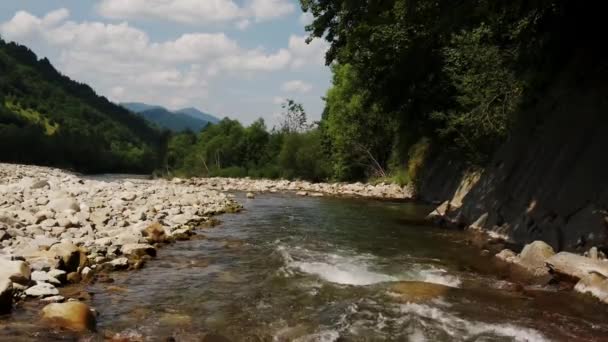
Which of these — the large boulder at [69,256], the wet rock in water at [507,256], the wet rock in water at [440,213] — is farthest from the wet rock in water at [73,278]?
the wet rock in water at [440,213]

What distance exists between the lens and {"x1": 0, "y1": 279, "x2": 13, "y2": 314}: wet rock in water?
24.5 feet

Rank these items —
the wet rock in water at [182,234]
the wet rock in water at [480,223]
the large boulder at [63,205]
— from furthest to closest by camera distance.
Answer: the wet rock in water at [480,223]
the large boulder at [63,205]
the wet rock in water at [182,234]

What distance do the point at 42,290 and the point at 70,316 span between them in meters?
1.56

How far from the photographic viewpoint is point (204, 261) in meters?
12.7

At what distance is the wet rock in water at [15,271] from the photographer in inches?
322

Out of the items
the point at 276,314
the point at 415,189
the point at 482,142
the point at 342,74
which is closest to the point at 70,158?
the point at 342,74

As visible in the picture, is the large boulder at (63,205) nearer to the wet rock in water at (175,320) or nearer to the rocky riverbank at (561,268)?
the wet rock in water at (175,320)

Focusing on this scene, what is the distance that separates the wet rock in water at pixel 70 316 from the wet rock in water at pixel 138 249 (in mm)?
4763

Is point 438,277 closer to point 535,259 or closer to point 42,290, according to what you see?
point 535,259

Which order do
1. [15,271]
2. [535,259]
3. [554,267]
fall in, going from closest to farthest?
[15,271]
[554,267]
[535,259]

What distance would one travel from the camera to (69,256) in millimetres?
10133

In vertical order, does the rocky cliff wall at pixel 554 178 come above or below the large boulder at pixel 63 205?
above

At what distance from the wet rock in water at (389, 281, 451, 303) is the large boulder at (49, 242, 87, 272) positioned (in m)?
6.35

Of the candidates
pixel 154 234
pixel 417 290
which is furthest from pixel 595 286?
pixel 154 234
